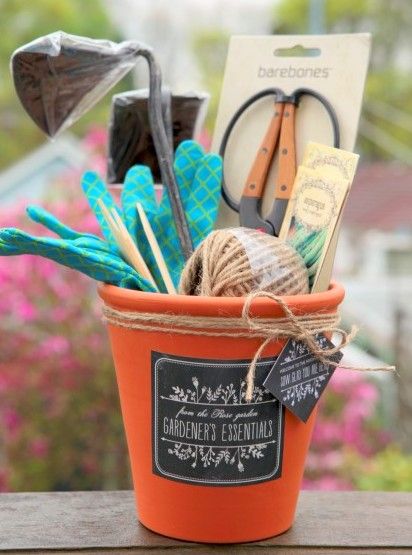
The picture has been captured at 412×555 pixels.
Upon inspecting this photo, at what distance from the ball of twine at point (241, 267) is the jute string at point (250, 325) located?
0.03 m

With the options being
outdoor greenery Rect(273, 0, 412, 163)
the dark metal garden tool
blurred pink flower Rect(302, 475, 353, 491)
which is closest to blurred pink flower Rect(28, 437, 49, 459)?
blurred pink flower Rect(302, 475, 353, 491)

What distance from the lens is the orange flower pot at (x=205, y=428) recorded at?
2.01 feet

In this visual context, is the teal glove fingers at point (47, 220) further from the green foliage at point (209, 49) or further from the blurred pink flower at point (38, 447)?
the green foliage at point (209, 49)

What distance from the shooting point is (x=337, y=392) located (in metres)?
2.44

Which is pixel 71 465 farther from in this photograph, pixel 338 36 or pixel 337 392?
pixel 338 36

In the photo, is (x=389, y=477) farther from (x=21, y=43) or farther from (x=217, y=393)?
(x=21, y=43)

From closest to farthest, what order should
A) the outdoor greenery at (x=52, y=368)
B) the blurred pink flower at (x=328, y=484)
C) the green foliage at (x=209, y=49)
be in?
the outdoor greenery at (x=52, y=368)
the blurred pink flower at (x=328, y=484)
the green foliage at (x=209, y=49)

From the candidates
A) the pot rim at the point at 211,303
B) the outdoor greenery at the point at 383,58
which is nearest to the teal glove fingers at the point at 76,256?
the pot rim at the point at 211,303

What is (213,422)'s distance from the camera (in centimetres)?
62

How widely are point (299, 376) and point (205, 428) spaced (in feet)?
0.29

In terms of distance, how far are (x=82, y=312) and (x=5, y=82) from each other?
11021mm

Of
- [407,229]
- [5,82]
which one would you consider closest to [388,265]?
[407,229]

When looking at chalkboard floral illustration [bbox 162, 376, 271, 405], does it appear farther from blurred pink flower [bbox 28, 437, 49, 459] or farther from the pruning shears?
blurred pink flower [bbox 28, 437, 49, 459]

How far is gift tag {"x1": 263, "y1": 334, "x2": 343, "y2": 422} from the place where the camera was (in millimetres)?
621
